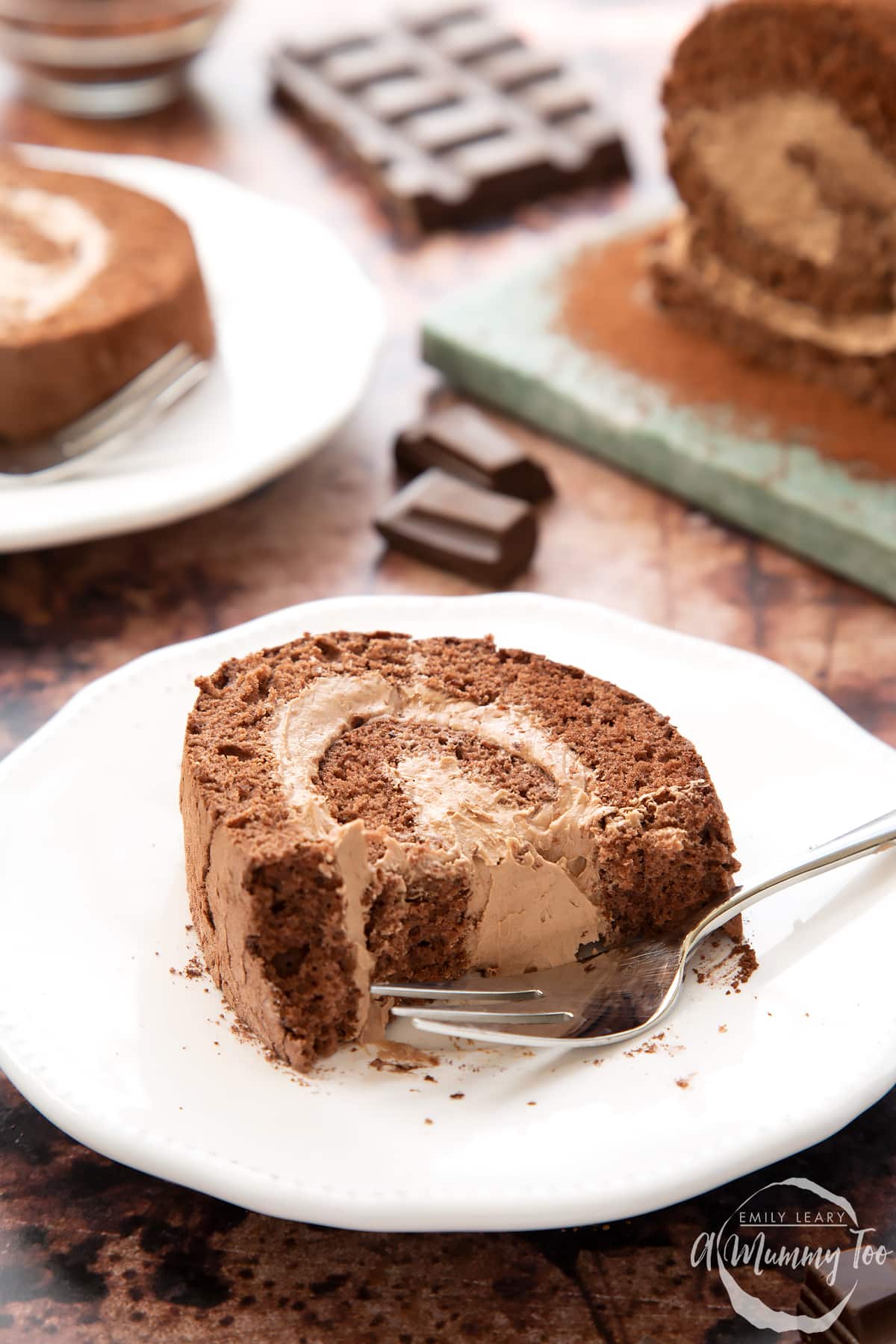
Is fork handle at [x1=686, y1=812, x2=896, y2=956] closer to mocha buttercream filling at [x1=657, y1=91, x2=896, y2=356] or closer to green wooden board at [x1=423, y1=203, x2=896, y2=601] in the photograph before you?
green wooden board at [x1=423, y1=203, x2=896, y2=601]

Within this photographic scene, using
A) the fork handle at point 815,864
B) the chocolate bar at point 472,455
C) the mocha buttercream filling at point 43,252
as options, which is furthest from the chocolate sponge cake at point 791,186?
the fork handle at point 815,864

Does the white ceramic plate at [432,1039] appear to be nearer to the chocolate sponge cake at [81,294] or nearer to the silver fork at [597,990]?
the silver fork at [597,990]

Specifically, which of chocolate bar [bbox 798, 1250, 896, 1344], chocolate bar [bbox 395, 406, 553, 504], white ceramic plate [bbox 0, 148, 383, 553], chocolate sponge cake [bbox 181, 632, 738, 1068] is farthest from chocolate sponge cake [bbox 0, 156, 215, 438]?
chocolate bar [bbox 798, 1250, 896, 1344]

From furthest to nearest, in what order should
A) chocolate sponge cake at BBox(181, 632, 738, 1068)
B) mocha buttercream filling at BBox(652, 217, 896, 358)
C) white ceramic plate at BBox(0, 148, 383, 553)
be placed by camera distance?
mocha buttercream filling at BBox(652, 217, 896, 358) < white ceramic plate at BBox(0, 148, 383, 553) < chocolate sponge cake at BBox(181, 632, 738, 1068)

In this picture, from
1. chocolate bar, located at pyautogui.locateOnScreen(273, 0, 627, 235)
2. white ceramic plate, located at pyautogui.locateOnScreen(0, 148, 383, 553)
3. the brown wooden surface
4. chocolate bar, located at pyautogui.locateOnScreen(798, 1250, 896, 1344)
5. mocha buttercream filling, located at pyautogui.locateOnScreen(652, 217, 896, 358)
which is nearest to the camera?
chocolate bar, located at pyautogui.locateOnScreen(798, 1250, 896, 1344)

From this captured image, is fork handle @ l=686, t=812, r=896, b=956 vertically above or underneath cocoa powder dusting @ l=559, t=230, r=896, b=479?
above

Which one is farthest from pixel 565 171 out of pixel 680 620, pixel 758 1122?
pixel 758 1122

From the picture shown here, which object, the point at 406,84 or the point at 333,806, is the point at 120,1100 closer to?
the point at 333,806
